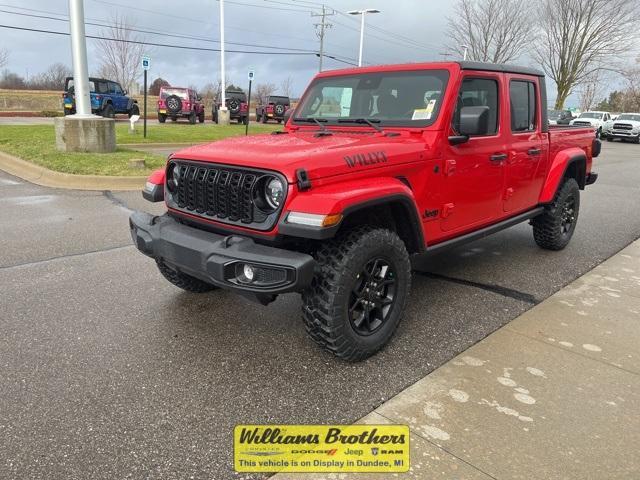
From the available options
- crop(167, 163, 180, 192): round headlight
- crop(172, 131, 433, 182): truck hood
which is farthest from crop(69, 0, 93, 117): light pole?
crop(172, 131, 433, 182): truck hood

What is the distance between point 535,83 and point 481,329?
263cm

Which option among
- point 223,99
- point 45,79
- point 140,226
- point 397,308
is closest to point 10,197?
point 140,226

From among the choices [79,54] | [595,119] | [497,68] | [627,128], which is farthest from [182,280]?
[595,119]

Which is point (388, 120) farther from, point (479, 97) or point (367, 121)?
point (479, 97)

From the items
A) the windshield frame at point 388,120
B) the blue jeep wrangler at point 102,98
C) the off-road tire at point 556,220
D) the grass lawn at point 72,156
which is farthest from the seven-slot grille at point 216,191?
the blue jeep wrangler at point 102,98

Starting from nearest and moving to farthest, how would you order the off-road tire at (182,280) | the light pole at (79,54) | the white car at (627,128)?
the off-road tire at (182,280) → the light pole at (79,54) → the white car at (627,128)

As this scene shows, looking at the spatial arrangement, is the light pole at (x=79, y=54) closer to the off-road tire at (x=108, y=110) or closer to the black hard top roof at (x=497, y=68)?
the black hard top roof at (x=497, y=68)

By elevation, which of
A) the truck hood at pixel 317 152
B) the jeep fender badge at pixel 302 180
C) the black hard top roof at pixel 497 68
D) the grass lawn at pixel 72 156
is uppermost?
the black hard top roof at pixel 497 68

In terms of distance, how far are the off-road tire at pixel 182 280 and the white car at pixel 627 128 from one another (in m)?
31.8

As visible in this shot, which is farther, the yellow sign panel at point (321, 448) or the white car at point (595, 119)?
the white car at point (595, 119)

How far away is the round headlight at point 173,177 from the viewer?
135 inches

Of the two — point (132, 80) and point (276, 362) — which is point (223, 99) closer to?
point (132, 80)

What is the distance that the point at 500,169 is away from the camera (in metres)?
4.15

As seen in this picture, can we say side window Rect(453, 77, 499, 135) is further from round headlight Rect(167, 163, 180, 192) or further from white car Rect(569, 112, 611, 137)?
white car Rect(569, 112, 611, 137)
